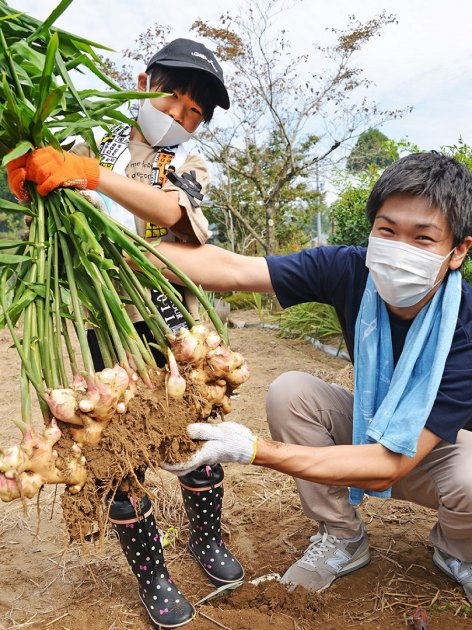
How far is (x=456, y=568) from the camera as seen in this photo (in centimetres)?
182

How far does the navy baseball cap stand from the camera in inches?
67.7

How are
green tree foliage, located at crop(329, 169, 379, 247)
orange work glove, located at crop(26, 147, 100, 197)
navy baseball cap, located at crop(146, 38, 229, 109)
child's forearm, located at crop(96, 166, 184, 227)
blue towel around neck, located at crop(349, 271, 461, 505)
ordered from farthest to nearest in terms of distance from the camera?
green tree foliage, located at crop(329, 169, 379, 247), navy baseball cap, located at crop(146, 38, 229, 109), blue towel around neck, located at crop(349, 271, 461, 505), child's forearm, located at crop(96, 166, 184, 227), orange work glove, located at crop(26, 147, 100, 197)

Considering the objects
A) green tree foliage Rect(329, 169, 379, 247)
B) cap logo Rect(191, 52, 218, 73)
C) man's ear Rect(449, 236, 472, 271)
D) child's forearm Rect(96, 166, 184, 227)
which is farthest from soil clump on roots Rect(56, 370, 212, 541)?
green tree foliage Rect(329, 169, 379, 247)

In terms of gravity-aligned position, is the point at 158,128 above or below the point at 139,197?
above

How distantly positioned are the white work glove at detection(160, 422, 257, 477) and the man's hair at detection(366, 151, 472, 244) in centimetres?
77

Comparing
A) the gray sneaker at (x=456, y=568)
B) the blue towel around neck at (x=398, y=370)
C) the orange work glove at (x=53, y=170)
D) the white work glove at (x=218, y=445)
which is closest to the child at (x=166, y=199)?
the orange work glove at (x=53, y=170)

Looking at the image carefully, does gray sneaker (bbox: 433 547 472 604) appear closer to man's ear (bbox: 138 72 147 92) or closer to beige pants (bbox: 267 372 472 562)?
beige pants (bbox: 267 372 472 562)

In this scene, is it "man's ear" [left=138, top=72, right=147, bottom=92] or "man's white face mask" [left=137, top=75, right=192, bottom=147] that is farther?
"man's ear" [left=138, top=72, right=147, bottom=92]

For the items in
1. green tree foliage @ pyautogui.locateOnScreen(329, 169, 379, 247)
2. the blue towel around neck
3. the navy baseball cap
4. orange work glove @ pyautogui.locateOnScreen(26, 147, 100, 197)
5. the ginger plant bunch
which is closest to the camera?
the ginger plant bunch

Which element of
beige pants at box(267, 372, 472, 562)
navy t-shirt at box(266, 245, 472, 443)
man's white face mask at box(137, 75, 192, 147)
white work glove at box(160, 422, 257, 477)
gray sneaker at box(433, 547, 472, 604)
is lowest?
gray sneaker at box(433, 547, 472, 604)

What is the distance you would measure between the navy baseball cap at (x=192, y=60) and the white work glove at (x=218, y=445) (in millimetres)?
1013

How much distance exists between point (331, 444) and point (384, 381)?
1.01 ft

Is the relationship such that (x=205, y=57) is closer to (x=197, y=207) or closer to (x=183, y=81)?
(x=183, y=81)

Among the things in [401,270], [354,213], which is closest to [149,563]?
[401,270]
